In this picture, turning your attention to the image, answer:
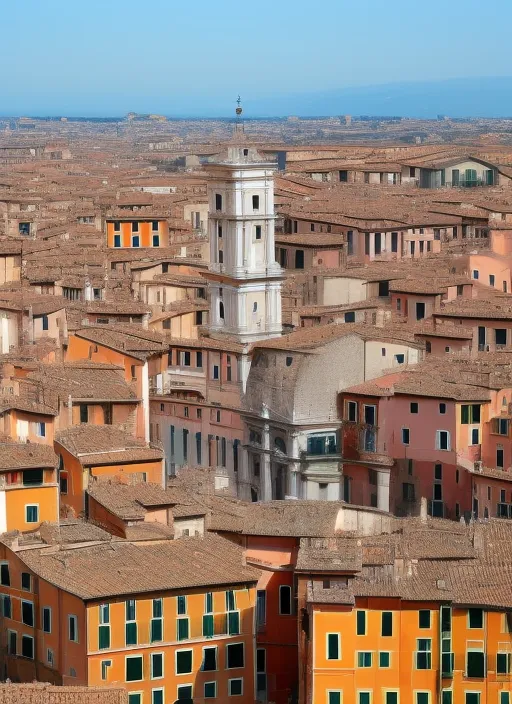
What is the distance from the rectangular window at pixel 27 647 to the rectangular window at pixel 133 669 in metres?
1.69

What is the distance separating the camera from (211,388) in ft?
172

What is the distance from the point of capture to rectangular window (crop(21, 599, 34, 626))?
34.8 metres

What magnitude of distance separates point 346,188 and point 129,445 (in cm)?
5403

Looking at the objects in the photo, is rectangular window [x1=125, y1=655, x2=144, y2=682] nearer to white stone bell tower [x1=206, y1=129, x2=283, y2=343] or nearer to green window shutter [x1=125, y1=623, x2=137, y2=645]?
green window shutter [x1=125, y1=623, x2=137, y2=645]

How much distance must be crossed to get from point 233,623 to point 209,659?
0.66 metres

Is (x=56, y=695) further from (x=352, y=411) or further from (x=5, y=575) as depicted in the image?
(x=352, y=411)

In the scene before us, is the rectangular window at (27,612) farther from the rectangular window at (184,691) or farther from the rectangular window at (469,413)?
the rectangular window at (469,413)

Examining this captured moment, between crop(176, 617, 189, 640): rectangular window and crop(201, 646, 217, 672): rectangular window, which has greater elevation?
crop(176, 617, 189, 640): rectangular window

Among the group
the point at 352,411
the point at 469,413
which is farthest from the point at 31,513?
the point at 352,411

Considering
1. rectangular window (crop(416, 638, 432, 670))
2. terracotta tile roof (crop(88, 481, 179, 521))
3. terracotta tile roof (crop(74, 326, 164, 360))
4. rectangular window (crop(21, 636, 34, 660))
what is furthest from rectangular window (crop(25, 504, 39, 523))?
terracotta tile roof (crop(74, 326, 164, 360))

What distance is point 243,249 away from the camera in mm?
55125

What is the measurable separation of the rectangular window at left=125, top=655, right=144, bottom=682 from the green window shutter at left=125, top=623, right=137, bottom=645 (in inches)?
9.0

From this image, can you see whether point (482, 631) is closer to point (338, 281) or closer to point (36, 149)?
point (338, 281)

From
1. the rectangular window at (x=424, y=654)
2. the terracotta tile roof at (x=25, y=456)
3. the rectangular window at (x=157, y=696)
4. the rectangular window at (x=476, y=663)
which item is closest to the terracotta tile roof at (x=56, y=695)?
the rectangular window at (x=157, y=696)
